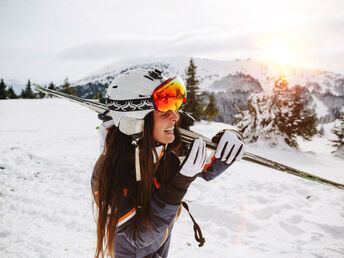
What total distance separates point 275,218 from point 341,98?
779 ft

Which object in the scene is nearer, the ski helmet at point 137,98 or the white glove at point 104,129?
the ski helmet at point 137,98

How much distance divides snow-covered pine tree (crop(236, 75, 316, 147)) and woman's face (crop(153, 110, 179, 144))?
11704mm

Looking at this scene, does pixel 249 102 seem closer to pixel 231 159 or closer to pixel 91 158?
pixel 91 158

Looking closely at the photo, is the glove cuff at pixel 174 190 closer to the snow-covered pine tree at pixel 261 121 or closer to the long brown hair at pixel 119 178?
the long brown hair at pixel 119 178

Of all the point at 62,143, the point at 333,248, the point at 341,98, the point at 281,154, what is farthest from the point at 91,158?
the point at 341,98

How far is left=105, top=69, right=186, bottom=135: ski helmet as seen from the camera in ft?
7.09

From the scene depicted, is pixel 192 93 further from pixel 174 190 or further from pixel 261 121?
pixel 174 190

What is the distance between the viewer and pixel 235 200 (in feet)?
19.0

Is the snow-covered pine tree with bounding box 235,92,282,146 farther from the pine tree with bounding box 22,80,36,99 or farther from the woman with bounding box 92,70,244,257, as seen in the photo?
the pine tree with bounding box 22,80,36,99

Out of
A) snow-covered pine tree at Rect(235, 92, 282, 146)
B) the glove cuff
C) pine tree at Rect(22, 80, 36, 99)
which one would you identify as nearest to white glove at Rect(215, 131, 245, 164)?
the glove cuff

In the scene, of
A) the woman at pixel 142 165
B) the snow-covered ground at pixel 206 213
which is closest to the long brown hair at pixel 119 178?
the woman at pixel 142 165

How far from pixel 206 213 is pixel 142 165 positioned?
148 inches

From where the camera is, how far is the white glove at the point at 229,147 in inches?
88.6

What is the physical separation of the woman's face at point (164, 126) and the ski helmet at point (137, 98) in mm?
80
